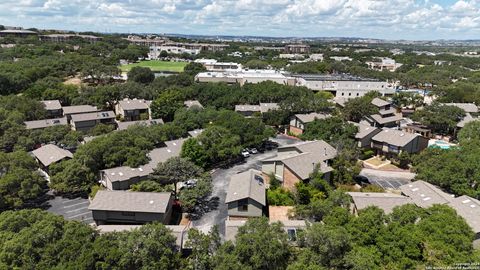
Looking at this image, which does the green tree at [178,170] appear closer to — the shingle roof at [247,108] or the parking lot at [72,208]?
the parking lot at [72,208]

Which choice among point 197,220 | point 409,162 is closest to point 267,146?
point 409,162

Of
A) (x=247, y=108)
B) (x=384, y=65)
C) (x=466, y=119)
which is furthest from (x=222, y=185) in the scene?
(x=384, y=65)

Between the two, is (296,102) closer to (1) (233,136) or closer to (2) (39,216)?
(1) (233,136)

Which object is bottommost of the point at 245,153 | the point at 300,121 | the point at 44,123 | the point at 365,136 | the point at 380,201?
the point at 245,153

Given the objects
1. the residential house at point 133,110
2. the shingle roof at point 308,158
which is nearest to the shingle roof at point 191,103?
the residential house at point 133,110

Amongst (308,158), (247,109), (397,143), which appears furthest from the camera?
(247,109)

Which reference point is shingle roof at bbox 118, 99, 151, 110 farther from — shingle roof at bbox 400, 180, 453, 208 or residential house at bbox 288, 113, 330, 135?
shingle roof at bbox 400, 180, 453, 208

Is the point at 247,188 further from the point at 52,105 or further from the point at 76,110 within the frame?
the point at 52,105
